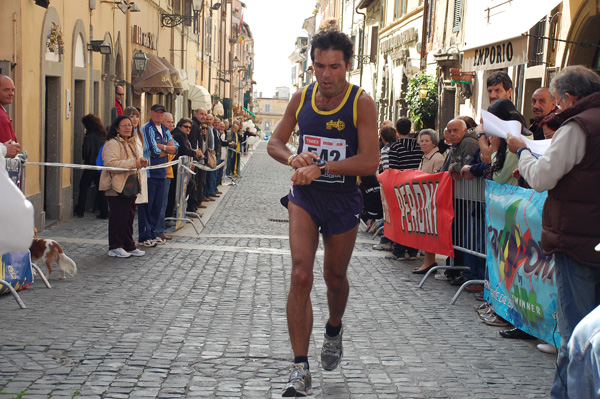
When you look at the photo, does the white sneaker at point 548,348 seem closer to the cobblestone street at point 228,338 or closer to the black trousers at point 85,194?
the cobblestone street at point 228,338

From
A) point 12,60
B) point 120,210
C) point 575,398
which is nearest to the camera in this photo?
point 575,398

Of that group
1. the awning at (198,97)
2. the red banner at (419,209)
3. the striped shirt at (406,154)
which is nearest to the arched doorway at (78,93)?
the striped shirt at (406,154)

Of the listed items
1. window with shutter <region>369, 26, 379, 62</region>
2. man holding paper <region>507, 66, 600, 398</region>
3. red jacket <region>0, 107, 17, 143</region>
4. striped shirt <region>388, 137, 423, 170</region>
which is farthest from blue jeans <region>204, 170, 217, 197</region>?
window with shutter <region>369, 26, 379, 62</region>

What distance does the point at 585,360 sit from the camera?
3150mm

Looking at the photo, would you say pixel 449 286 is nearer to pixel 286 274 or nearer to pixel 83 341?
pixel 286 274

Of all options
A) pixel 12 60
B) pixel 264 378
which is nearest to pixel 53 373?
pixel 264 378

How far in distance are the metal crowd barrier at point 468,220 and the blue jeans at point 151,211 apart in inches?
163

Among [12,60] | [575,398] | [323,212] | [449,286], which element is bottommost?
[449,286]

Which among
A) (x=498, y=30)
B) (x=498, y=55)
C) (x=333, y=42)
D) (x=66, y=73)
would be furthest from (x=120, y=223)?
(x=498, y=55)

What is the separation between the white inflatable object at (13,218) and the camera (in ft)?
13.1

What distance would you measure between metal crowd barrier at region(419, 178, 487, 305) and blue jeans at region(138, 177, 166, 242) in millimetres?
4130

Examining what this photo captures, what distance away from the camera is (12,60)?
39.8 ft

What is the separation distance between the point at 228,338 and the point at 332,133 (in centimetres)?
201

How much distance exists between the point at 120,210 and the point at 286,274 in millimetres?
2341
